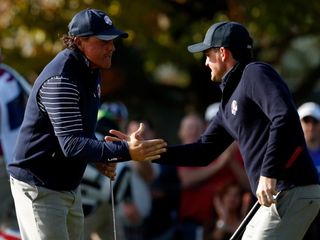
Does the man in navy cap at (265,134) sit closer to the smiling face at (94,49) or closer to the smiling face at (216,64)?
the smiling face at (216,64)

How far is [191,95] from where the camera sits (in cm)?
1583

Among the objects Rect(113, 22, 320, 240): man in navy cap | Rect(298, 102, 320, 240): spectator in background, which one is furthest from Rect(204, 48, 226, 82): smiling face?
Rect(298, 102, 320, 240): spectator in background

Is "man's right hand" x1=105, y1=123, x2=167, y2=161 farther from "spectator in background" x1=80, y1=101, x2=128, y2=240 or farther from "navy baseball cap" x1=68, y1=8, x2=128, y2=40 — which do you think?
"spectator in background" x1=80, y1=101, x2=128, y2=240

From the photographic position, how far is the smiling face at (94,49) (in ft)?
26.2

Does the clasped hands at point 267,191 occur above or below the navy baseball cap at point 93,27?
below

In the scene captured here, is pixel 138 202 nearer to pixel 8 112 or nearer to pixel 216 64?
pixel 8 112

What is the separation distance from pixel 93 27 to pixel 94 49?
161 mm

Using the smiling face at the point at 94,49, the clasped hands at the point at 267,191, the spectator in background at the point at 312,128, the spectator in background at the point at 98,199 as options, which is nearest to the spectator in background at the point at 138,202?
the spectator in background at the point at 98,199

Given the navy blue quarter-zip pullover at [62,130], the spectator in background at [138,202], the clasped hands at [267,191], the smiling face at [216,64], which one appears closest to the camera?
the clasped hands at [267,191]

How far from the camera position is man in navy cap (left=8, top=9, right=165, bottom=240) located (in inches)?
303

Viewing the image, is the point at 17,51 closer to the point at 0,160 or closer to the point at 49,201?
the point at 0,160

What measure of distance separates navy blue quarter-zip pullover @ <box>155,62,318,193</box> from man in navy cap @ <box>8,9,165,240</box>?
1.83ft

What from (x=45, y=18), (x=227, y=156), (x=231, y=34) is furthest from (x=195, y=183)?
(x=231, y=34)

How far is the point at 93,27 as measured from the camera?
7934 millimetres
